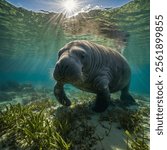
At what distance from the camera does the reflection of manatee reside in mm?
4496

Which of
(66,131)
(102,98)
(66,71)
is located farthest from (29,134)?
(102,98)

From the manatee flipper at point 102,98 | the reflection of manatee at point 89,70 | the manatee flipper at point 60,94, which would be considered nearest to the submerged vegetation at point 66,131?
the manatee flipper at point 102,98

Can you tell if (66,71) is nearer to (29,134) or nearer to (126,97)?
(29,134)

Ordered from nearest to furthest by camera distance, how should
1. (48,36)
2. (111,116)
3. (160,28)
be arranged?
(160,28)
(111,116)
(48,36)

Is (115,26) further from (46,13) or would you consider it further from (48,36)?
(48,36)

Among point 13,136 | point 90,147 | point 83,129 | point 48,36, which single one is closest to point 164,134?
point 90,147

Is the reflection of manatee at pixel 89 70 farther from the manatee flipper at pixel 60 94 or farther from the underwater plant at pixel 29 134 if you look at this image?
the underwater plant at pixel 29 134

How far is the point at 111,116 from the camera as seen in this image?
5398 millimetres

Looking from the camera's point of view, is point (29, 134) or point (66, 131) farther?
point (66, 131)

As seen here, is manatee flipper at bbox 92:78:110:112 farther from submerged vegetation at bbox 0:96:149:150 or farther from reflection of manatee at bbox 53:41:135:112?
submerged vegetation at bbox 0:96:149:150

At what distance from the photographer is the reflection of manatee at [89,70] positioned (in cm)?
450

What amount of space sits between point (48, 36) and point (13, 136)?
22.6 m

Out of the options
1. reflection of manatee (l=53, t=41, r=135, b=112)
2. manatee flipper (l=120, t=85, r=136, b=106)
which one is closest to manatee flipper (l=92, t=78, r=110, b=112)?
reflection of manatee (l=53, t=41, r=135, b=112)

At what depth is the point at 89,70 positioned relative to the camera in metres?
6.00
